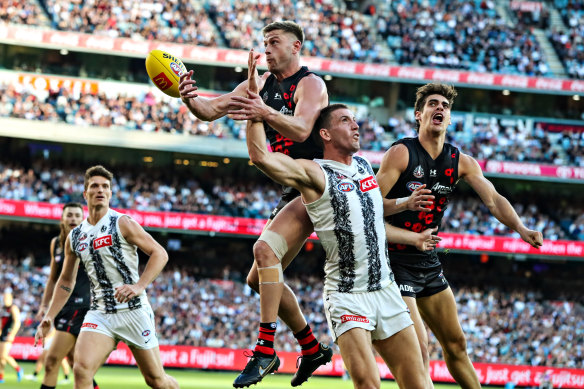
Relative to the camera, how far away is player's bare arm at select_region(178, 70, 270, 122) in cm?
677

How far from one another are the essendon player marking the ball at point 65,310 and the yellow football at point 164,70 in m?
4.80

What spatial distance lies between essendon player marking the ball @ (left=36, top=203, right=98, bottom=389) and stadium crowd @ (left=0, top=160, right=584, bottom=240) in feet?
59.4

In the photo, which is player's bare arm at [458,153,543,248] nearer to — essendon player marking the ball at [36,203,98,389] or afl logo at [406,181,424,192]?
afl logo at [406,181,424,192]

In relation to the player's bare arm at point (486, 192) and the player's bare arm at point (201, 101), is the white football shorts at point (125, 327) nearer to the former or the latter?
the player's bare arm at point (201, 101)

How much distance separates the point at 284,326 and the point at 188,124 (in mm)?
10332

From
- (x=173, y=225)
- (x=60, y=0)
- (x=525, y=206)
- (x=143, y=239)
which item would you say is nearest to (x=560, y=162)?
(x=525, y=206)

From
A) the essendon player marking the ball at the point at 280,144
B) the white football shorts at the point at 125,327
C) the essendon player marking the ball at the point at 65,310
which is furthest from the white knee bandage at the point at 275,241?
the essendon player marking the ball at the point at 65,310

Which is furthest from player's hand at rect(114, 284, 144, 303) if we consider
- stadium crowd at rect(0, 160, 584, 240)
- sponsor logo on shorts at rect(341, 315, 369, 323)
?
stadium crowd at rect(0, 160, 584, 240)

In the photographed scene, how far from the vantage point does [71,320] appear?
37.2ft

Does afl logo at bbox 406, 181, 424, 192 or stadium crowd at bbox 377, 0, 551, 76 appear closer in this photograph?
afl logo at bbox 406, 181, 424, 192

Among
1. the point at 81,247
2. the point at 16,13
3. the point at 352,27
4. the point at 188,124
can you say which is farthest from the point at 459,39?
the point at 81,247

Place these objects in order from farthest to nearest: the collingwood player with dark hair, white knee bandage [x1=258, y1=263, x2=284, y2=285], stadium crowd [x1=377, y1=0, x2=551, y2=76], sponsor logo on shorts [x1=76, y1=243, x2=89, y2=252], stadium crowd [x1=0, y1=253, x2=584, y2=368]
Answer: stadium crowd [x1=377, y1=0, x2=551, y2=76], stadium crowd [x1=0, y1=253, x2=584, y2=368], sponsor logo on shorts [x1=76, y1=243, x2=89, y2=252], white knee bandage [x1=258, y1=263, x2=284, y2=285], the collingwood player with dark hair

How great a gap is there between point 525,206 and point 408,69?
800 centimetres

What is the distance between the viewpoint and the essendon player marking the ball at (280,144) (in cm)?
672
